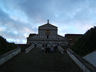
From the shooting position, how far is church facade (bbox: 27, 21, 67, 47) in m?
89.6

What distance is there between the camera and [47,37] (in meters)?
93.2

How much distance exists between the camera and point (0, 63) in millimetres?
18984

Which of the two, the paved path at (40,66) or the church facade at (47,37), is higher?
the church facade at (47,37)

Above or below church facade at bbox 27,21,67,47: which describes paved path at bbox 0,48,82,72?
below

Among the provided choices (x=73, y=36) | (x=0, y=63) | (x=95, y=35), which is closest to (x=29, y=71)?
(x=0, y=63)

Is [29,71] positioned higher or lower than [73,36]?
lower

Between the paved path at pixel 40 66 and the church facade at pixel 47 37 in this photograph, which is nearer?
the paved path at pixel 40 66

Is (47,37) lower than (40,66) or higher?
higher

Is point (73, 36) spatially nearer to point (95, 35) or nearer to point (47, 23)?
point (47, 23)

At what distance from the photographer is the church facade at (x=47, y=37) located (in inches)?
3526

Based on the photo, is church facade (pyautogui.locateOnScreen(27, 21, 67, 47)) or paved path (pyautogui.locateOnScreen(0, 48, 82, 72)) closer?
paved path (pyautogui.locateOnScreen(0, 48, 82, 72))

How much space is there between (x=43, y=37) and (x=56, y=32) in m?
5.60

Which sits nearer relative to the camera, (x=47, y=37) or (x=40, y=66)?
(x=40, y=66)

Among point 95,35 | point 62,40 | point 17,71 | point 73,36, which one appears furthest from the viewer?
point 73,36
